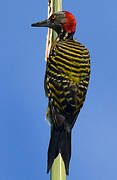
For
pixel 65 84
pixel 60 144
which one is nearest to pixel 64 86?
pixel 65 84

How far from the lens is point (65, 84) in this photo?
3754 millimetres

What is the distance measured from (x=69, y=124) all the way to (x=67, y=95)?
0.33 meters

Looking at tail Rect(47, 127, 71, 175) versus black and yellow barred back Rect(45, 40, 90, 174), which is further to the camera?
black and yellow barred back Rect(45, 40, 90, 174)

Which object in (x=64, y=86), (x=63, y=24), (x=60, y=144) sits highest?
(x=63, y=24)

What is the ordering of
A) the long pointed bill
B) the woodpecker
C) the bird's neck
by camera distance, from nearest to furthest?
the woodpecker < the long pointed bill < the bird's neck

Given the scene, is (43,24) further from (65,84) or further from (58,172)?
(58,172)

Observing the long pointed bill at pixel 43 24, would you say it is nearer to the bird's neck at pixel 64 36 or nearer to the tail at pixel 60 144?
the bird's neck at pixel 64 36

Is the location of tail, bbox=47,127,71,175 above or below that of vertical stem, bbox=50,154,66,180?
above

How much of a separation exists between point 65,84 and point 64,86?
0.03 m

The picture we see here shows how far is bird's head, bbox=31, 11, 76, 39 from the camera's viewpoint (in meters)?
4.21

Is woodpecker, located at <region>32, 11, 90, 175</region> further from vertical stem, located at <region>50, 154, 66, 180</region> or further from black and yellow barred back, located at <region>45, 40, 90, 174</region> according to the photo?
vertical stem, located at <region>50, 154, 66, 180</region>

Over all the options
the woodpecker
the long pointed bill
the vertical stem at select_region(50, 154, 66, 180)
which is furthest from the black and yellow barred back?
the vertical stem at select_region(50, 154, 66, 180)

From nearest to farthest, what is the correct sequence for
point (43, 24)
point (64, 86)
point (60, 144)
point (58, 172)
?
point (58, 172)
point (60, 144)
point (64, 86)
point (43, 24)

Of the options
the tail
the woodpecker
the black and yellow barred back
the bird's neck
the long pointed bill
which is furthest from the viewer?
the bird's neck
